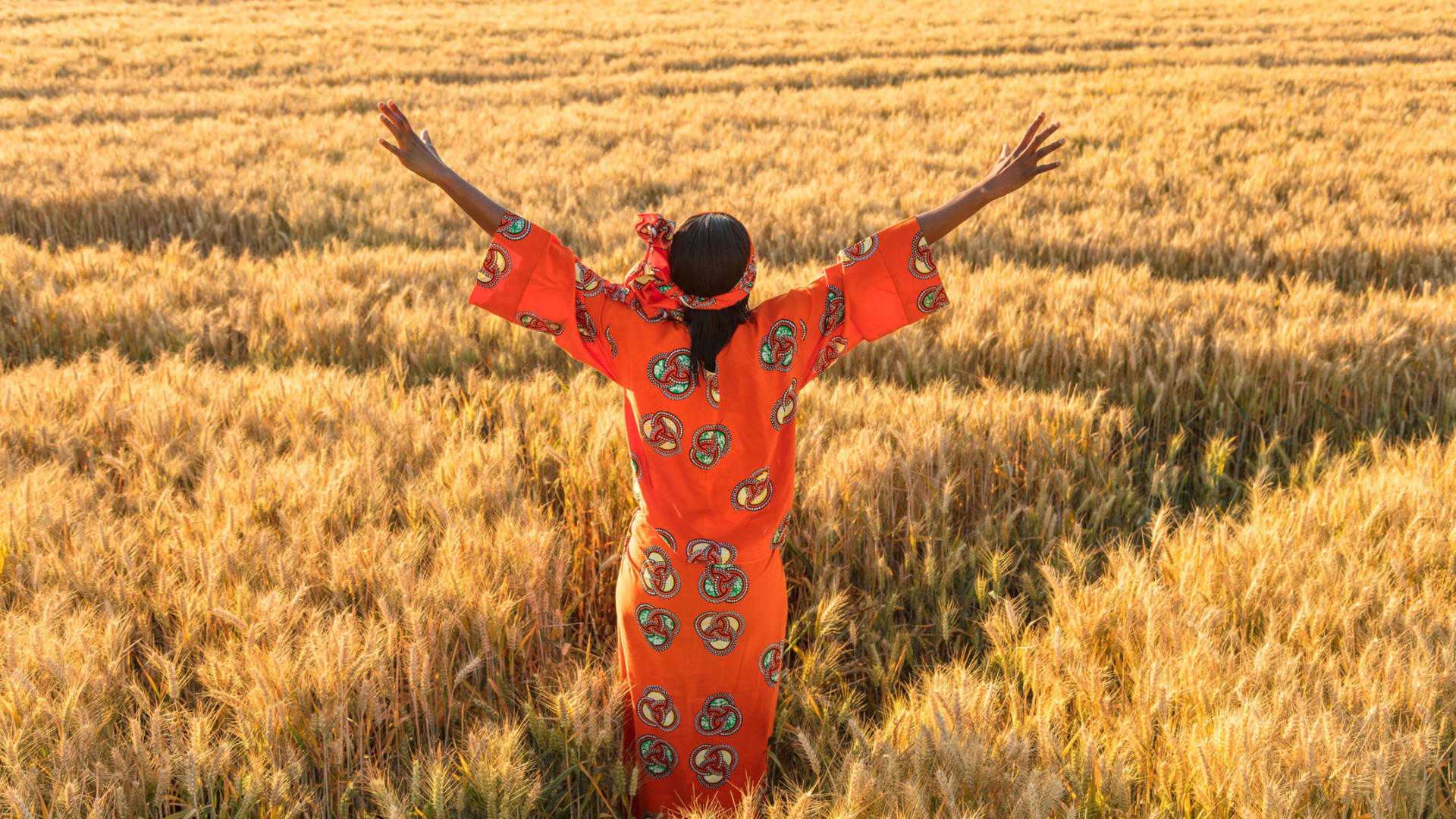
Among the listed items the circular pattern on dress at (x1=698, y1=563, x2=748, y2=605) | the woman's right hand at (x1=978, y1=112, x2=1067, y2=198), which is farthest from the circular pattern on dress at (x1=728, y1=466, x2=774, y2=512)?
the woman's right hand at (x1=978, y1=112, x2=1067, y2=198)

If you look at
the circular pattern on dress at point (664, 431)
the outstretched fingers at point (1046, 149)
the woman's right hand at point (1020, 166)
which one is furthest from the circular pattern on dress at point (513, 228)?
the outstretched fingers at point (1046, 149)

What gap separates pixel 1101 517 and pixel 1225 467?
898mm

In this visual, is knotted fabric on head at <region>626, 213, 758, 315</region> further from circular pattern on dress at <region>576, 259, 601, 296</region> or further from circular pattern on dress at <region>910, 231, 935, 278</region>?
circular pattern on dress at <region>910, 231, 935, 278</region>

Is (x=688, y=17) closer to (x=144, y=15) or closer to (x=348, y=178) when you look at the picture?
(x=144, y=15)

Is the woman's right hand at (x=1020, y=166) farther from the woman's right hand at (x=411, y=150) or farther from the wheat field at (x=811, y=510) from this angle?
the woman's right hand at (x=411, y=150)

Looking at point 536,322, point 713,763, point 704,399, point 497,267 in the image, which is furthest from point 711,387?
point 713,763

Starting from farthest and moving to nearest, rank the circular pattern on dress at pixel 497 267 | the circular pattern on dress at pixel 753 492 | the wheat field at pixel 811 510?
the circular pattern on dress at pixel 753 492, the circular pattern on dress at pixel 497 267, the wheat field at pixel 811 510

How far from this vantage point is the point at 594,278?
1.58 meters

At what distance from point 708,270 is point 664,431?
34 centimetres

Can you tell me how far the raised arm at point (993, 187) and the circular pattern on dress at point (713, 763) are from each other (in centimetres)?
116

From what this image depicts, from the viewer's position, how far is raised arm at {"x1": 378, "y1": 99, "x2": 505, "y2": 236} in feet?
4.96

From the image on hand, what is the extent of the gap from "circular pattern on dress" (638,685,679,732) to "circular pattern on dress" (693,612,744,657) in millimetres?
153

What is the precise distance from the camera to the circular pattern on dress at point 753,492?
1.61 meters

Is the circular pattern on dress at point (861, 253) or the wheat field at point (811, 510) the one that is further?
the circular pattern on dress at point (861, 253)
